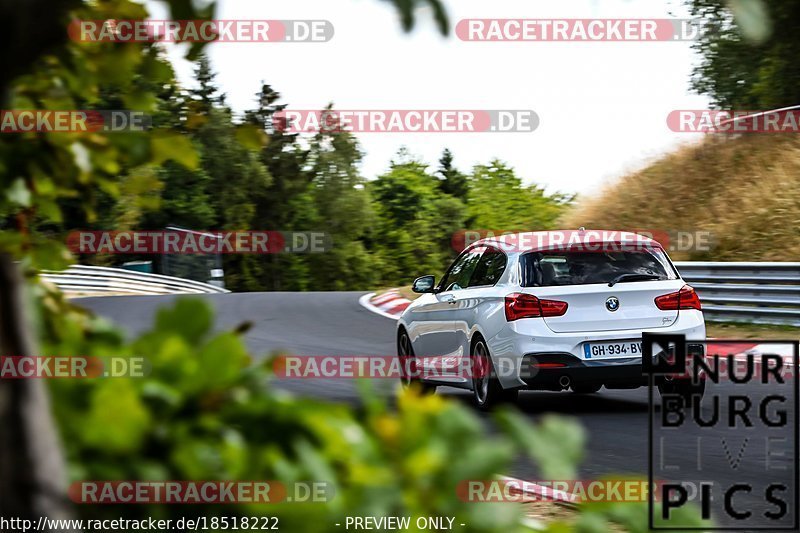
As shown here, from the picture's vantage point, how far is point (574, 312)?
9.81 m

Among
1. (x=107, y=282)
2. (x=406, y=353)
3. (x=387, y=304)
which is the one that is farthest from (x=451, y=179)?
(x=406, y=353)

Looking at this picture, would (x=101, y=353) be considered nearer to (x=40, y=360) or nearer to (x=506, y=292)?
(x=40, y=360)

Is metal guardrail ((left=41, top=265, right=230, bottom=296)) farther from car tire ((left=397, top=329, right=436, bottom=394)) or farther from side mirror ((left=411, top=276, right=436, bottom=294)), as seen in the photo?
side mirror ((left=411, top=276, right=436, bottom=294))

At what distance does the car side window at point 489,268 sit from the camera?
33.9ft

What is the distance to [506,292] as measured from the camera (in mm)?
9992

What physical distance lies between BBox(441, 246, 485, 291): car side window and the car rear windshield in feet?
3.59

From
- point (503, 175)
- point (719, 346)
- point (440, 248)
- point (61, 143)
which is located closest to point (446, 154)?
point (440, 248)

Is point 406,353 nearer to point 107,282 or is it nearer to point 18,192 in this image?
point 18,192

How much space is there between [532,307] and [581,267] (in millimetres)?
542

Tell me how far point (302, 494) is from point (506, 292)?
331 inches

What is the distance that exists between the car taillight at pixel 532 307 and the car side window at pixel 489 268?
0.44m

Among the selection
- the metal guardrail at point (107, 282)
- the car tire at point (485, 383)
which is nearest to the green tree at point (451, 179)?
the metal guardrail at point (107, 282)

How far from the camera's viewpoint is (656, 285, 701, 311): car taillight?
9.91 meters

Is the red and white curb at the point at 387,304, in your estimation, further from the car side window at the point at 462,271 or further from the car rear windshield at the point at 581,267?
the car rear windshield at the point at 581,267
